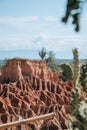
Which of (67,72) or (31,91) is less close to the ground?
(67,72)

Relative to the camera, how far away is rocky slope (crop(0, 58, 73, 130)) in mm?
50531

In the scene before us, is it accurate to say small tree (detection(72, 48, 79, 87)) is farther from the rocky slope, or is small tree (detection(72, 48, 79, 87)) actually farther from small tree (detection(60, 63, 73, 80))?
the rocky slope

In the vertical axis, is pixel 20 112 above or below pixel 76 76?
below

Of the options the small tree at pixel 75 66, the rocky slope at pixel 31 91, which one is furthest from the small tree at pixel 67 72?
the rocky slope at pixel 31 91

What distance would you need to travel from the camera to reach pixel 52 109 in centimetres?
5159

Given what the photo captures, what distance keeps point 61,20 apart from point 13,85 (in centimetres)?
5707

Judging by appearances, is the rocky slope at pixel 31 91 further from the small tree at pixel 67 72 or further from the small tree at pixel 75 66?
the small tree at pixel 75 66

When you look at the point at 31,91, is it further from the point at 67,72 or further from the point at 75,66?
the point at 75,66

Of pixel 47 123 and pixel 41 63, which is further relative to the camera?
pixel 41 63

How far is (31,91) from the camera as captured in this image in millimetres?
61500

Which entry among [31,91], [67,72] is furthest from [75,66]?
[31,91]

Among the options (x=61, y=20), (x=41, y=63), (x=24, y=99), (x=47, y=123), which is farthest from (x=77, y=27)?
(x=41, y=63)

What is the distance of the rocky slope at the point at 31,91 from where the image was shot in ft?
166

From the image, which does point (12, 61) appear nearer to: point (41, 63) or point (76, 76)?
point (41, 63)
